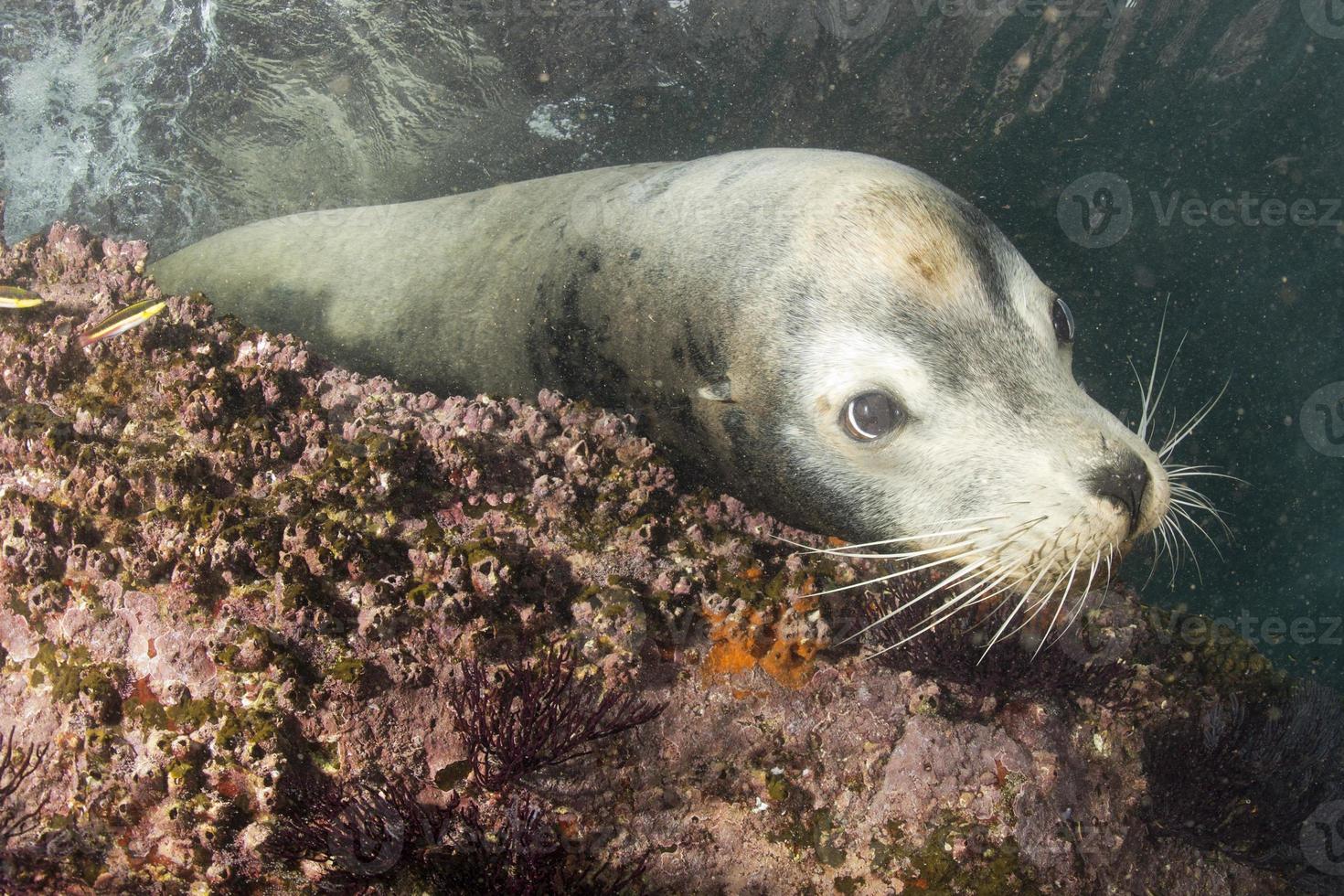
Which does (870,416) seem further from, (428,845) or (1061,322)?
(428,845)

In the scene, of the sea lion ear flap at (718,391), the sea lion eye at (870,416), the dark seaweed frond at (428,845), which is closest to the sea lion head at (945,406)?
the sea lion eye at (870,416)

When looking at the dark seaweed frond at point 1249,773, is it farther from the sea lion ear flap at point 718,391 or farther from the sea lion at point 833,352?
the sea lion ear flap at point 718,391

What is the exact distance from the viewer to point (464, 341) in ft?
11.5

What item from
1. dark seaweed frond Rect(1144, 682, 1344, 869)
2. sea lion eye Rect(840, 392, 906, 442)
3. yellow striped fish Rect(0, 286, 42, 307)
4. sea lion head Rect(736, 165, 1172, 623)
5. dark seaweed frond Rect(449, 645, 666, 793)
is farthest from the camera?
dark seaweed frond Rect(1144, 682, 1344, 869)

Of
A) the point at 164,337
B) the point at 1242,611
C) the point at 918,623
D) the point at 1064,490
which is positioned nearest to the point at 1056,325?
the point at 1064,490

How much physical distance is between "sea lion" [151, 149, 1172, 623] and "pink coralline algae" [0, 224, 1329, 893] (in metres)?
0.32

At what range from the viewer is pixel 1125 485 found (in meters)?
2.05

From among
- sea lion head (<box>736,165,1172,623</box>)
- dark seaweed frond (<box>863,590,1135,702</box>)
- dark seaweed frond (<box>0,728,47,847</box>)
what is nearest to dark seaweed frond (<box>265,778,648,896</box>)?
dark seaweed frond (<box>0,728,47,847</box>)

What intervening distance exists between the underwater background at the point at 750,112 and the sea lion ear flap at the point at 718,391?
13.5ft

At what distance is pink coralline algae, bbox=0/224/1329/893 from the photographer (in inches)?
74.2

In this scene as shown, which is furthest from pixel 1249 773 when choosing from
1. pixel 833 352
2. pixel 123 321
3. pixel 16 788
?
pixel 123 321

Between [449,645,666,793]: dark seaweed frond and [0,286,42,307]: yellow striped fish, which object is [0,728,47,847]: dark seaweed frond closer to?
[449,645,666,793]: dark seaweed frond

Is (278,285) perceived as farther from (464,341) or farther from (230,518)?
(230,518)

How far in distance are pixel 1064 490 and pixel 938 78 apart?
556 cm
